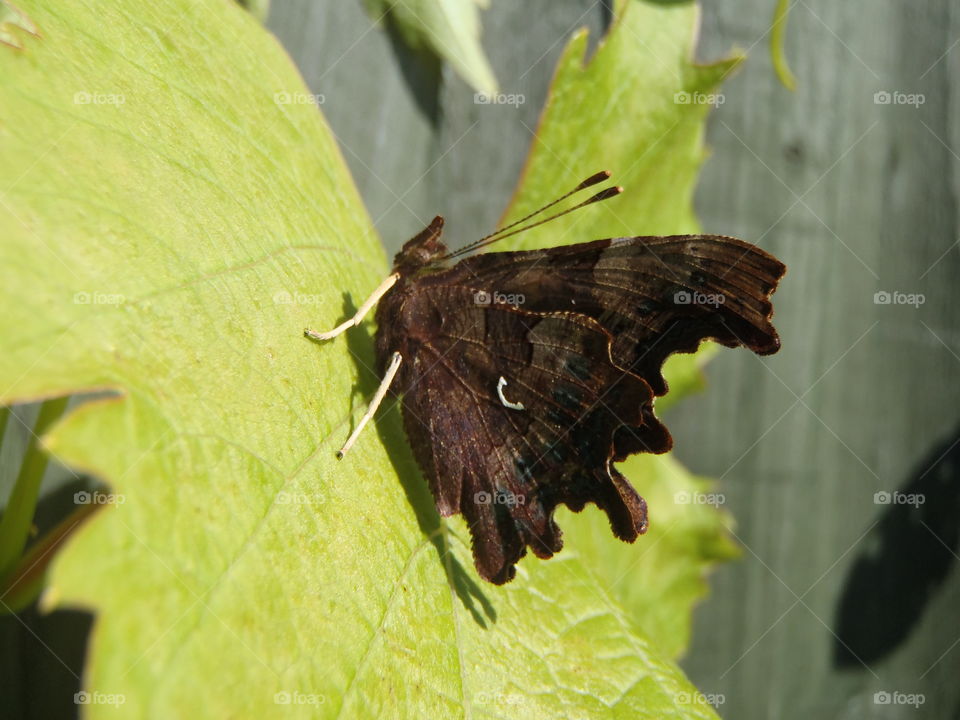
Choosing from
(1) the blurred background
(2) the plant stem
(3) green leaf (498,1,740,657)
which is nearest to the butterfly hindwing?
(3) green leaf (498,1,740,657)

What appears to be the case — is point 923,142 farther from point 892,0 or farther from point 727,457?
point 727,457

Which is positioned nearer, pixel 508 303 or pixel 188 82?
pixel 188 82

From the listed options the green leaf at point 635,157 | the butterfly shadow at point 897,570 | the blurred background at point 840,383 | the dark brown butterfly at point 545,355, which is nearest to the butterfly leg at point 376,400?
the dark brown butterfly at point 545,355

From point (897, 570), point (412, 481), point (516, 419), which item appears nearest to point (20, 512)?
point (412, 481)

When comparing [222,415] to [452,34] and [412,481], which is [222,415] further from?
[452,34]

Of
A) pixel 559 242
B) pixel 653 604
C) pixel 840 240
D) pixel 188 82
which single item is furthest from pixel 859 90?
pixel 188 82
